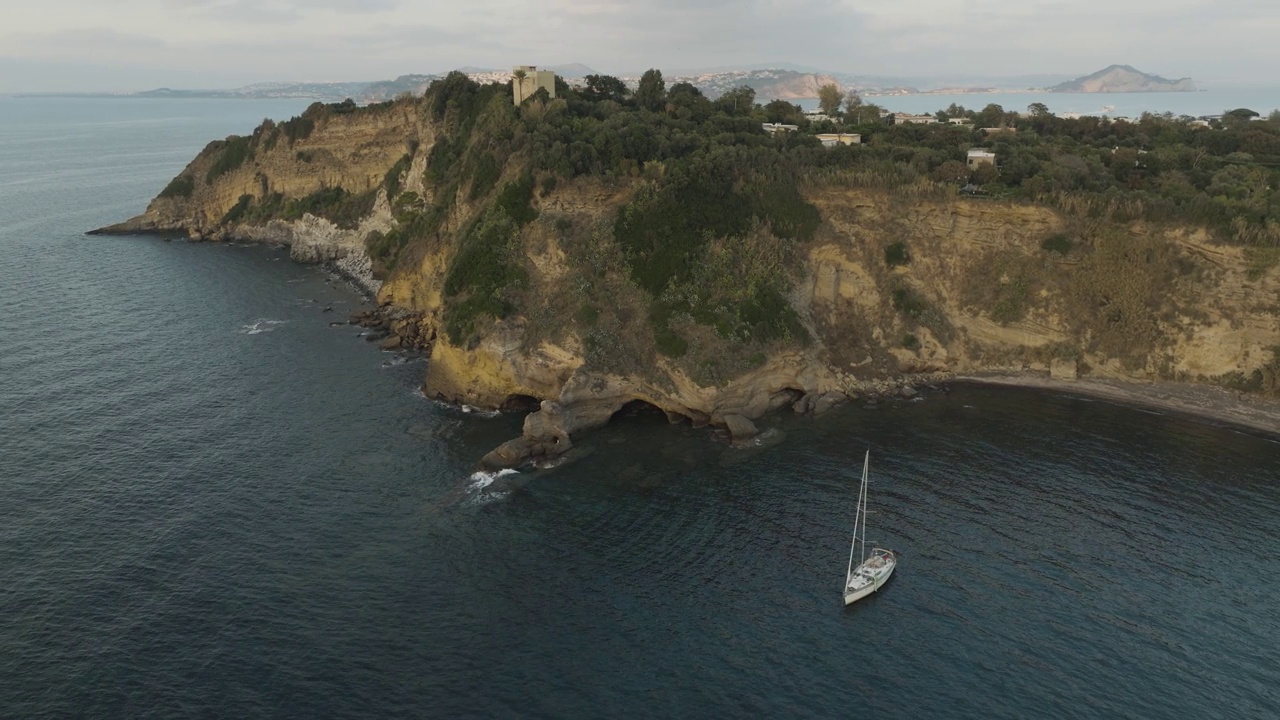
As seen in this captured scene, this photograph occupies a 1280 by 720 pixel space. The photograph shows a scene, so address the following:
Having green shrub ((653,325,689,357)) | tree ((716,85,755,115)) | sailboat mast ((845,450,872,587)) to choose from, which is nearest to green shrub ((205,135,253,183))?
tree ((716,85,755,115))

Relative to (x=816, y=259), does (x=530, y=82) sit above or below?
above

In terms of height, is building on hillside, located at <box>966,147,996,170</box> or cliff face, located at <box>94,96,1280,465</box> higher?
building on hillside, located at <box>966,147,996,170</box>

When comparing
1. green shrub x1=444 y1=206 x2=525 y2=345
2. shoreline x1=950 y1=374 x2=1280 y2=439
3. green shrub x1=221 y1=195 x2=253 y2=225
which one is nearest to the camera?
shoreline x1=950 y1=374 x2=1280 y2=439

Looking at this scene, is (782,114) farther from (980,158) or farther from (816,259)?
(816,259)

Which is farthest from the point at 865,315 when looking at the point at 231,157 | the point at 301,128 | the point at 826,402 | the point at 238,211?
Answer: the point at 231,157

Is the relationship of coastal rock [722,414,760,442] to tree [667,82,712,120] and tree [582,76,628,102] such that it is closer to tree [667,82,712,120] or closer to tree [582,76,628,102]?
tree [667,82,712,120]

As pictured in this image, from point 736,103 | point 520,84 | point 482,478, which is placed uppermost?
point 520,84
